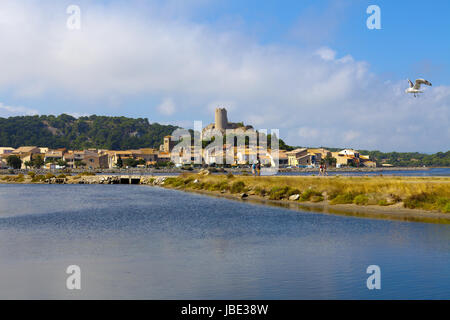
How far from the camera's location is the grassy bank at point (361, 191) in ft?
109

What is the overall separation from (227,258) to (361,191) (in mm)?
22754

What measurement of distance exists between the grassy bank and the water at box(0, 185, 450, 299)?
18.7 ft

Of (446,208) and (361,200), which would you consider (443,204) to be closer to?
(446,208)

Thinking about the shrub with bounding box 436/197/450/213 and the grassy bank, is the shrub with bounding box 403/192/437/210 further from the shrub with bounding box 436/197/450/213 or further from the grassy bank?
the shrub with bounding box 436/197/450/213

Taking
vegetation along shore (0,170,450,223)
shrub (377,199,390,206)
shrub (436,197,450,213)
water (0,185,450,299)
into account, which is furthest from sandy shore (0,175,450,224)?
water (0,185,450,299)

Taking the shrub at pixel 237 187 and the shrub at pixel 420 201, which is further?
the shrub at pixel 237 187

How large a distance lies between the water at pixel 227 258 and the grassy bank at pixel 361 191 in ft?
18.7

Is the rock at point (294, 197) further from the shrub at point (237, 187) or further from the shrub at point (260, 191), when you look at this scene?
the shrub at point (237, 187)

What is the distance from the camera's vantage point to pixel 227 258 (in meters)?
19.1

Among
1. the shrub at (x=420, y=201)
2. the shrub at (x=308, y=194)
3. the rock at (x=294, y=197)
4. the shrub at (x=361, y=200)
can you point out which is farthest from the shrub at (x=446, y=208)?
the rock at (x=294, y=197)

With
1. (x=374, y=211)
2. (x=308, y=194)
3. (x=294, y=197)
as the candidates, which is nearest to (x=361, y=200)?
(x=374, y=211)

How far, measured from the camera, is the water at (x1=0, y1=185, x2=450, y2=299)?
14.5 m

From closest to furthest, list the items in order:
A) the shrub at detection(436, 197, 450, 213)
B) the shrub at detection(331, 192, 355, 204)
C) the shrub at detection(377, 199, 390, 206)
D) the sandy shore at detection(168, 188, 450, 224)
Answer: the sandy shore at detection(168, 188, 450, 224) → the shrub at detection(436, 197, 450, 213) → the shrub at detection(377, 199, 390, 206) → the shrub at detection(331, 192, 355, 204)
